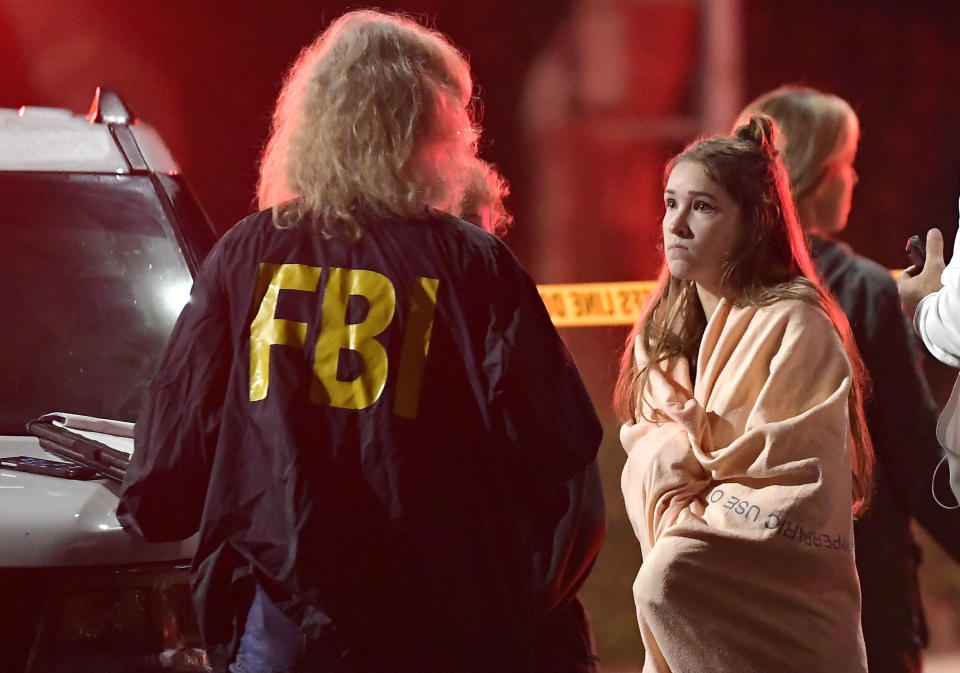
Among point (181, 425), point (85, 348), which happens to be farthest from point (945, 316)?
point (85, 348)

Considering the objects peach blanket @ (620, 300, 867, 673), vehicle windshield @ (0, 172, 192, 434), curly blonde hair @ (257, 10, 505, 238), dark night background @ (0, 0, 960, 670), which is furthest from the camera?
Result: dark night background @ (0, 0, 960, 670)

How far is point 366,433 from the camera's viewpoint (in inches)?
86.2

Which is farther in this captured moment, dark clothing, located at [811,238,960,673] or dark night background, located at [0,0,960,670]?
dark night background, located at [0,0,960,670]

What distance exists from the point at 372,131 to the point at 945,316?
1078 mm

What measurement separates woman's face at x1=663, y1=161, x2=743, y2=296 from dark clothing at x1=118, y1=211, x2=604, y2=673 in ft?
1.57

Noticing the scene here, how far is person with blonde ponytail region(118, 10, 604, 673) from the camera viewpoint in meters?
2.18

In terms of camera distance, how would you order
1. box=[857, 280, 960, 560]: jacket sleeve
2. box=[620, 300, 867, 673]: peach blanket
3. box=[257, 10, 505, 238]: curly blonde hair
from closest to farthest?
box=[257, 10, 505, 238]: curly blonde hair
box=[620, 300, 867, 673]: peach blanket
box=[857, 280, 960, 560]: jacket sleeve

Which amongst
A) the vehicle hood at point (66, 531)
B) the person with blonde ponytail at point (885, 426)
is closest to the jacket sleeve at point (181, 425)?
the vehicle hood at point (66, 531)

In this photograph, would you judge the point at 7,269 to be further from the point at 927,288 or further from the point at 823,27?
the point at 823,27

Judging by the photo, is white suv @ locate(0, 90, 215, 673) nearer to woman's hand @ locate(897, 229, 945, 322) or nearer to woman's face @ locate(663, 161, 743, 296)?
woman's face @ locate(663, 161, 743, 296)

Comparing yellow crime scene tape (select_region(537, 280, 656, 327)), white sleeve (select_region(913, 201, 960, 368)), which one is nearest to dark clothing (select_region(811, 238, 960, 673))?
white sleeve (select_region(913, 201, 960, 368))

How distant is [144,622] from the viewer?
7.83ft

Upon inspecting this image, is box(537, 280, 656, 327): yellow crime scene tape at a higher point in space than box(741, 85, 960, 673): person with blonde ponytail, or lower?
lower

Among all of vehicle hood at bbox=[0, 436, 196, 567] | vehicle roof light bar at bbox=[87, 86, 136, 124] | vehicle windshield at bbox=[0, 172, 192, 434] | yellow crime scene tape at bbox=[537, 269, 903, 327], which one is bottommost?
yellow crime scene tape at bbox=[537, 269, 903, 327]
